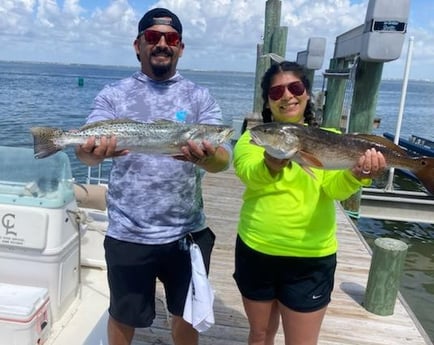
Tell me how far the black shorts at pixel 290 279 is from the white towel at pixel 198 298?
0.28 metres

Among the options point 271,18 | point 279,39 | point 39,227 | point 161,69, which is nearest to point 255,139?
point 161,69

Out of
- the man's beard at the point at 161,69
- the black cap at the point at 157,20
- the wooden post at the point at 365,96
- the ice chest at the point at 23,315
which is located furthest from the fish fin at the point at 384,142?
the wooden post at the point at 365,96

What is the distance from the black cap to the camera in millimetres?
2551

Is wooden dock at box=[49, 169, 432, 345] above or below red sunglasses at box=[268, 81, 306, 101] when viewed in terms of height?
below

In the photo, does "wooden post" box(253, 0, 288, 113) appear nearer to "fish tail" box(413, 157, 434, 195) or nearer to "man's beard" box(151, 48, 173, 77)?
"man's beard" box(151, 48, 173, 77)

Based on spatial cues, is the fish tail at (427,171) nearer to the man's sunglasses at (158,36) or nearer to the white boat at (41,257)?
the man's sunglasses at (158,36)

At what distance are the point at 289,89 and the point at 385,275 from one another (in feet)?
8.45

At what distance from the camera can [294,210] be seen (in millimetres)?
2375

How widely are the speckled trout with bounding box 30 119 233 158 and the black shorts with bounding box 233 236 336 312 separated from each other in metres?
0.71

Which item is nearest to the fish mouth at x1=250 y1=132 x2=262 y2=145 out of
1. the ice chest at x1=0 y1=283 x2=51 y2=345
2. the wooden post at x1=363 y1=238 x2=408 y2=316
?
the ice chest at x1=0 y1=283 x2=51 y2=345

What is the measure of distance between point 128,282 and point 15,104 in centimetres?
3546

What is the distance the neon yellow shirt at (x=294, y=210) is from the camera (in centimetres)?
237

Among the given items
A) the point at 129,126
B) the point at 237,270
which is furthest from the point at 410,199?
the point at 129,126

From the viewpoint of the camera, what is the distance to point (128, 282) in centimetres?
264
